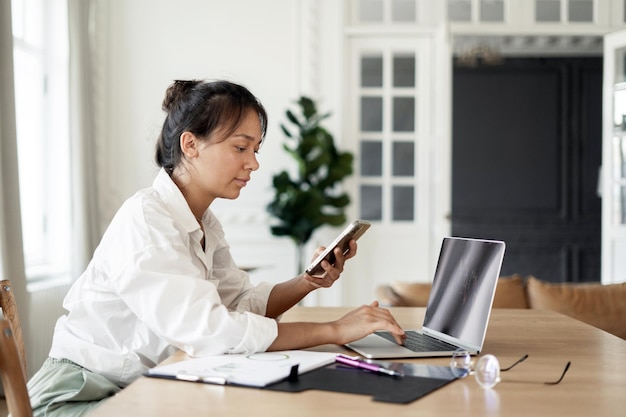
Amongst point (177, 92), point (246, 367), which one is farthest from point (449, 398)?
point (177, 92)

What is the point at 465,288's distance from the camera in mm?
1787

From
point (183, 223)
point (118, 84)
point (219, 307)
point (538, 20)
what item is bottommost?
point (219, 307)

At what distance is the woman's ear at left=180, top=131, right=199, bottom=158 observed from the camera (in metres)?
1.84

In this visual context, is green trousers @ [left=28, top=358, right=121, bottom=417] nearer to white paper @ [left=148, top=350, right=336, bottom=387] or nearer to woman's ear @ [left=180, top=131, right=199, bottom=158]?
white paper @ [left=148, top=350, right=336, bottom=387]

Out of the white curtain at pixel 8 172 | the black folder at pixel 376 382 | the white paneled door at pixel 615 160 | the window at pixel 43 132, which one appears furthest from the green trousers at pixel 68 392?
the white paneled door at pixel 615 160

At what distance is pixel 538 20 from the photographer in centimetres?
600

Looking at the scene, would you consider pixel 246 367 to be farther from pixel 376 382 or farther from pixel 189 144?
pixel 189 144

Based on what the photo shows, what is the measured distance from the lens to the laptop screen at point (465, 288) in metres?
1.66

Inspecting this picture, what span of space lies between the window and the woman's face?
327 centimetres

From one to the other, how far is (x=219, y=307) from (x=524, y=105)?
288 inches

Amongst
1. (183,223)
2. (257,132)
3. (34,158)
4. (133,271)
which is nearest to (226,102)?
(257,132)

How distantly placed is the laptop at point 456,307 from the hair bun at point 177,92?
704mm

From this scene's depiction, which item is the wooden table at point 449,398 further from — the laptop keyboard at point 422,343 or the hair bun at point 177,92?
the hair bun at point 177,92

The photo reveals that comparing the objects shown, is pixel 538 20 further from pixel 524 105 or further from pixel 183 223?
pixel 183 223
